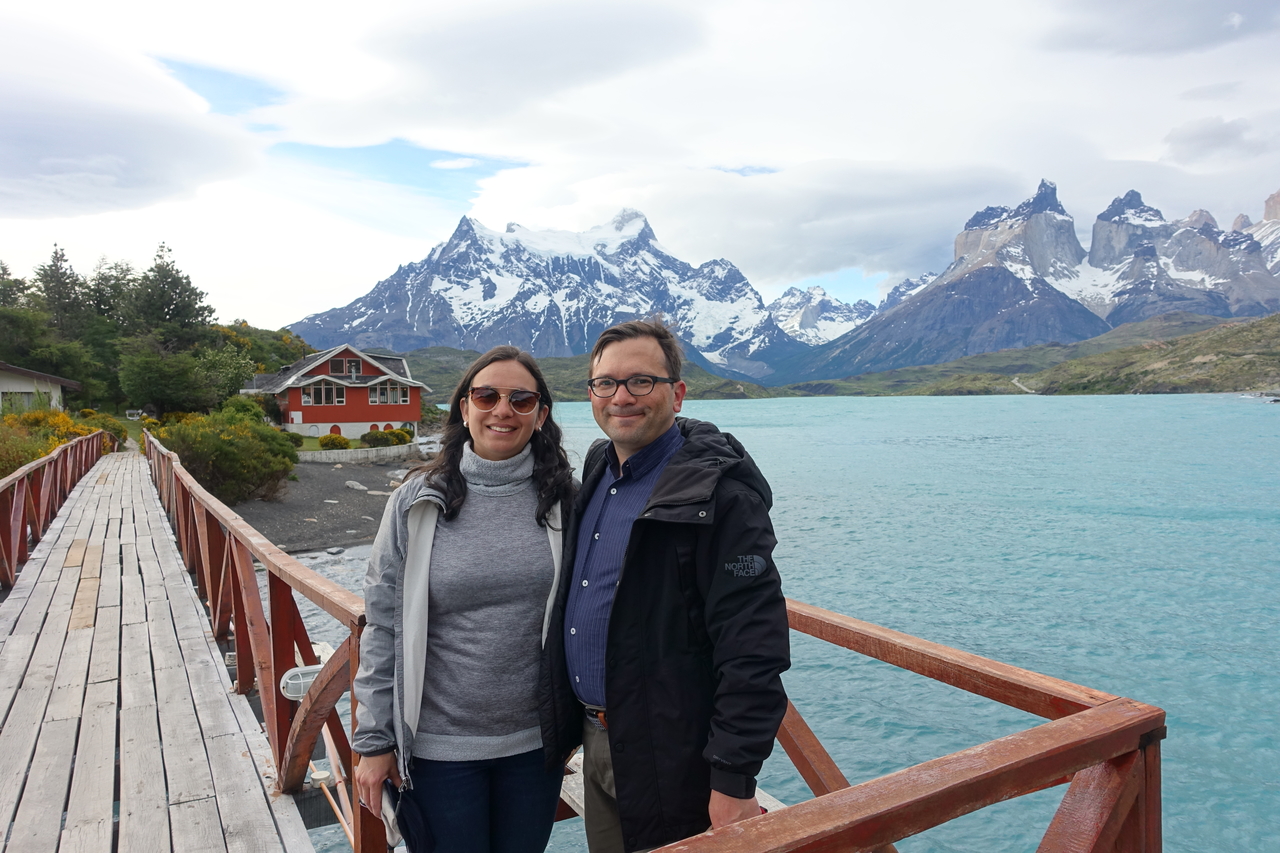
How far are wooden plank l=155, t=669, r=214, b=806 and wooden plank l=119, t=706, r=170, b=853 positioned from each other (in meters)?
0.05

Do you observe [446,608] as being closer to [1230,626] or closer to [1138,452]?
[1230,626]

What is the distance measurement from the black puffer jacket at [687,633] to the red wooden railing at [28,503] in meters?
8.59

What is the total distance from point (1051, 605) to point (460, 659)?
706 inches

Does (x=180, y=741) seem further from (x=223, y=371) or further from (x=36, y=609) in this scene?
(x=223, y=371)

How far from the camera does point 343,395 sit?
42.9 meters

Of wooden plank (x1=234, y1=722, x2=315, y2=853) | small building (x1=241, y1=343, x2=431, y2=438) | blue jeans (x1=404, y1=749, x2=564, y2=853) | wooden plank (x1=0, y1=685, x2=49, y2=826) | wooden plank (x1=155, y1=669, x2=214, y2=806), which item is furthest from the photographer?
small building (x1=241, y1=343, x2=431, y2=438)

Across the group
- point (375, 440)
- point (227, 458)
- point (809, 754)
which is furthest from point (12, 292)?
point (809, 754)

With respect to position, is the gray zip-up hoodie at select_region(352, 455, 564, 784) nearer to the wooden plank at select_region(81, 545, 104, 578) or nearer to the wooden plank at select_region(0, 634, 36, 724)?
the wooden plank at select_region(0, 634, 36, 724)

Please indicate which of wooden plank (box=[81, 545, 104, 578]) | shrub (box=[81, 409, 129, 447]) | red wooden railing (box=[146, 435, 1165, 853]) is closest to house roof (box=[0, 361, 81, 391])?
shrub (box=[81, 409, 129, 447])

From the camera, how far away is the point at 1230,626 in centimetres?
1622

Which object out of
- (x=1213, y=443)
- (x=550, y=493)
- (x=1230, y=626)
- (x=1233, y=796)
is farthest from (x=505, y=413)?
(x=1213, y=443)

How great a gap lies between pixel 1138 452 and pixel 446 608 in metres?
54.7

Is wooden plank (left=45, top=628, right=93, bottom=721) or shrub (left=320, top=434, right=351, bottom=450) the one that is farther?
shrub (left=320, top=434, right=351, bottom=450)

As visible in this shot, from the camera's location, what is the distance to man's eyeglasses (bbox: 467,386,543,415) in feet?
8.53
